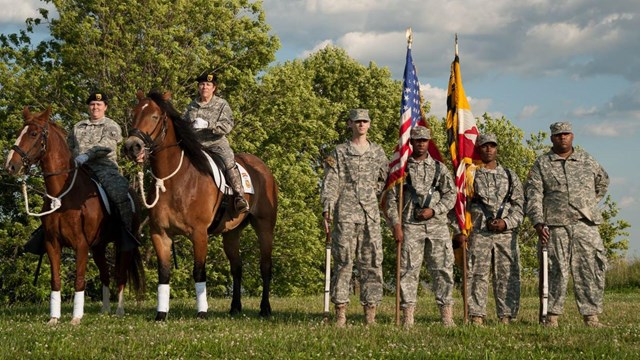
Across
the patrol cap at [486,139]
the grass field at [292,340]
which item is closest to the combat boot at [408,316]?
the grass field at [292,340]

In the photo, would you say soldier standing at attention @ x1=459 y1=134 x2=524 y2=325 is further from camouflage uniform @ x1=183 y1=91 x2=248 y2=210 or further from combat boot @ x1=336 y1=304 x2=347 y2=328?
camouflage uniform @ x1=183 y1=91 x2=248 y2=210

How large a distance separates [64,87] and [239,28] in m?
7.52

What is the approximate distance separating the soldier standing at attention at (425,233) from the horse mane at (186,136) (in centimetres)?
297

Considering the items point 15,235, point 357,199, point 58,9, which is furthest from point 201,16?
point 357,199

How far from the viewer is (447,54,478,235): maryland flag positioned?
1184cm

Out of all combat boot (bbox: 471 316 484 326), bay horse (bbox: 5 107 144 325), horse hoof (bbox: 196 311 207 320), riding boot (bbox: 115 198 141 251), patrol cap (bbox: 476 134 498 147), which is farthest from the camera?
riding boot (bbox: 115 198 141 251)

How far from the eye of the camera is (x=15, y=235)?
29.9m

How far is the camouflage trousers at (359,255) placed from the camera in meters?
11.1

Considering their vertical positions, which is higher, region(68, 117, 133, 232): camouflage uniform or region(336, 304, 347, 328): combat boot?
region(68, 117, 133, 232): camouflage uniform

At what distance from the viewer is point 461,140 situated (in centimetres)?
1248

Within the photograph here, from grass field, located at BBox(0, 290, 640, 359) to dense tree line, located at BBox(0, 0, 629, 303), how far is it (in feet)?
55.3

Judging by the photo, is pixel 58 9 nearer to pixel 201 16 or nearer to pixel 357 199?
pixel 201 16

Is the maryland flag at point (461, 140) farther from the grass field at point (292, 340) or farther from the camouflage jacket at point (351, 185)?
the grass field at point (292, 340)

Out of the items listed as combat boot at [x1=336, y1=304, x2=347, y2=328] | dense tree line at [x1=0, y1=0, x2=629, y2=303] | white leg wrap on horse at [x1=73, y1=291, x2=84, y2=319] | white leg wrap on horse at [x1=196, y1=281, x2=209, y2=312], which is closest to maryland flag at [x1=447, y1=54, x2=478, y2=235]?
combat boot at [x1=336, y1=304, x2=347, y2=328]
